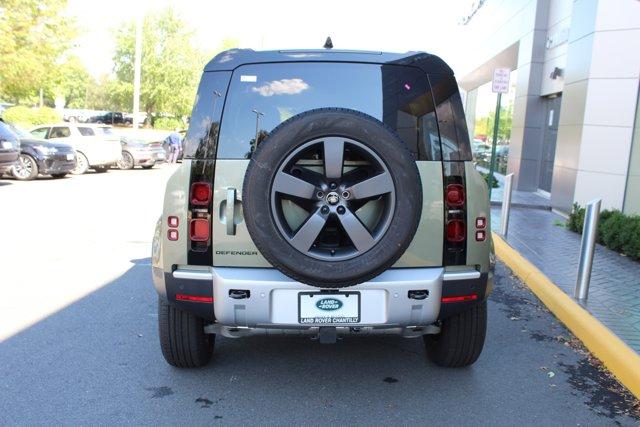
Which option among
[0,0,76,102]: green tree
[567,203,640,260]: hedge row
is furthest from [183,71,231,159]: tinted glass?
[0,0,76,102]: green tree

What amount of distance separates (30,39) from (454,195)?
82.0ft

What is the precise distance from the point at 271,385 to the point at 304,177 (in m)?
1.46

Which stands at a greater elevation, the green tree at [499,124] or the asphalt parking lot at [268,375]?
the green tree at [499,124]

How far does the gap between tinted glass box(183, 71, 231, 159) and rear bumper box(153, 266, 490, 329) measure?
68 centimetres

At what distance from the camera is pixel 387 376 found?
407 cm

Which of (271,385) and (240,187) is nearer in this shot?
(240,187)

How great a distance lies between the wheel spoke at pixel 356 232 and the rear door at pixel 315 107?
34 centimetres

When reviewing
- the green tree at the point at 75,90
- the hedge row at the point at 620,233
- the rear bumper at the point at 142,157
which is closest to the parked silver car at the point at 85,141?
the rear bumper at the point at 142,157

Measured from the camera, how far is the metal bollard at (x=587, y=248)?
562 cm

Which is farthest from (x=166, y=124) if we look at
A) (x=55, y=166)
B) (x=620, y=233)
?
(x=620, y=233)

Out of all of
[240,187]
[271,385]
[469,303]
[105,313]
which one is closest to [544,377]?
[469,303]

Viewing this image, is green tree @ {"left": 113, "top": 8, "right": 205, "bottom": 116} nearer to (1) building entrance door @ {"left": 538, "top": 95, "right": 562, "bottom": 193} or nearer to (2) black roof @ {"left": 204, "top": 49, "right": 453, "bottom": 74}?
(1) building entrance door @ {"left": 538, "top": 95, "right": 562, "bottom": 193}

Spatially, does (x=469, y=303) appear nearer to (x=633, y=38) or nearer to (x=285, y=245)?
(x=285, y=245)

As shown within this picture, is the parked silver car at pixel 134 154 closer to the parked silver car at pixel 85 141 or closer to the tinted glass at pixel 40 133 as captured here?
the parked silver car at pixel 85 141
